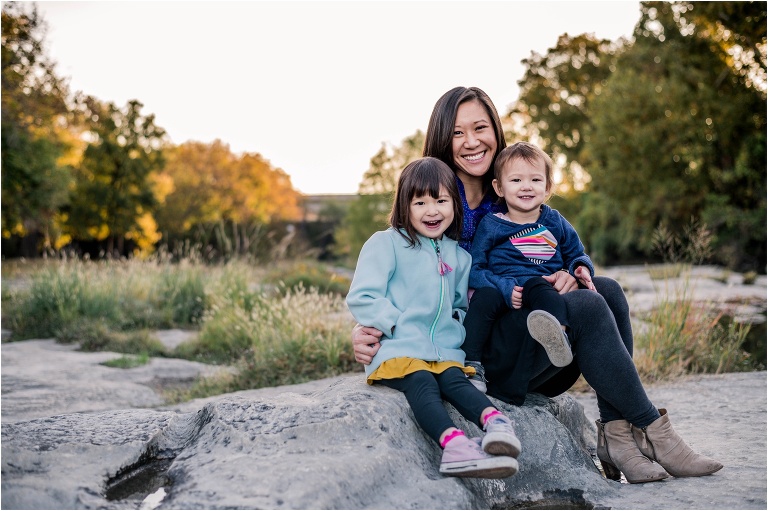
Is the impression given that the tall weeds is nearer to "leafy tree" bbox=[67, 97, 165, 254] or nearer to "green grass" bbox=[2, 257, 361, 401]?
"green grass" bbox=[2, 257, 361, 401]

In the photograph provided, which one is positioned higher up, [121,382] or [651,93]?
[651,93]

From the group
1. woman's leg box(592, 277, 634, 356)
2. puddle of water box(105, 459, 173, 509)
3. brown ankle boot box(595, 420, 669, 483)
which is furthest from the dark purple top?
puddle of water box(105, 459, 173, 509)

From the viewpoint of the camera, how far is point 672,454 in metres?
2.96

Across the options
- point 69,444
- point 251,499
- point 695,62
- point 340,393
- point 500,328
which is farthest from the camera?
point 695,62

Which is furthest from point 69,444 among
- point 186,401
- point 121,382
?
point 121,382

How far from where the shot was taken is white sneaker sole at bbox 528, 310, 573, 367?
9.16 feet

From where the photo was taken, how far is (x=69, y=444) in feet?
8.45

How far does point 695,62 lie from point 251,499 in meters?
18.8

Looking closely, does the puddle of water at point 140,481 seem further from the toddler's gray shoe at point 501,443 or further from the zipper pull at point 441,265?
the zipper pull at point 441,265

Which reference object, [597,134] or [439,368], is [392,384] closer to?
[439,368]

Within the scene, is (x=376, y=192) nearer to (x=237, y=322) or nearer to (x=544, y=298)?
(x=237, y=322)

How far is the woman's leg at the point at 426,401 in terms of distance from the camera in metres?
2.64

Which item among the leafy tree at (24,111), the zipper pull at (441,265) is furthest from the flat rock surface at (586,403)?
the leafy tree at (24,111)

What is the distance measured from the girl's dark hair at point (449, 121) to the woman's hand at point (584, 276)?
2.30 ft
